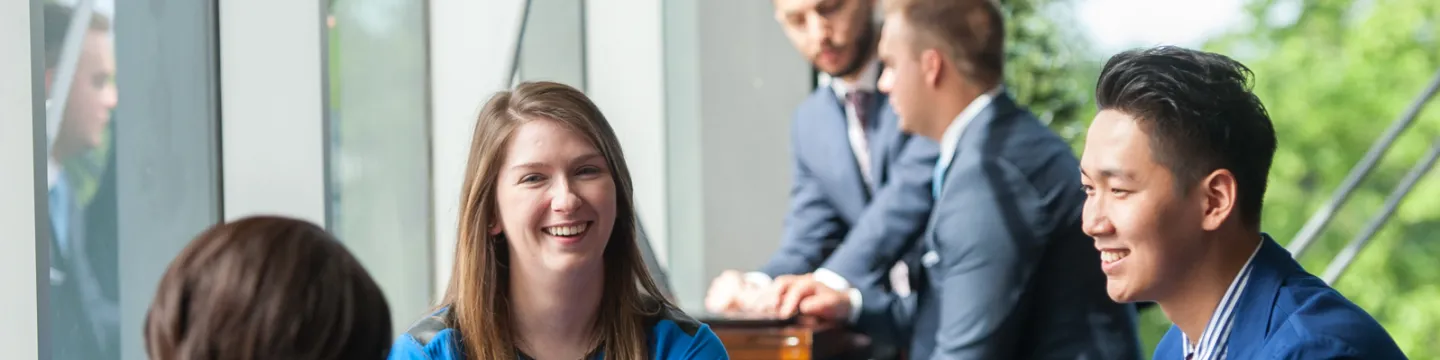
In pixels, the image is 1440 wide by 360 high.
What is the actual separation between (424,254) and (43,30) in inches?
71.8

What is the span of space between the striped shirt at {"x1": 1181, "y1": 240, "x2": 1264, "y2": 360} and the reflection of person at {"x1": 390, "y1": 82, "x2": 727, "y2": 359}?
53 centimetres

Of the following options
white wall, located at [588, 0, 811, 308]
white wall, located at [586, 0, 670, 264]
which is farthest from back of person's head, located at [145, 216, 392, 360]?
white wall, located at [588, 0, 811, 308]

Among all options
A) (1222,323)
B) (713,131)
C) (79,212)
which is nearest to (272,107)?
(79,212)

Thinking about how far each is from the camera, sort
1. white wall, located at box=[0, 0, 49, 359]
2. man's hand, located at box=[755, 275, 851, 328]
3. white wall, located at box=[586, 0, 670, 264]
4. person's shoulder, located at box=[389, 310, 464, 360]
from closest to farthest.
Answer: white wall, located at box=[0, 0, 49, 359] → person's shoulder, located at box=[389, 310, 464, 360] → man's hand, located at box=[755, 275, 851, 328] → white wall, located at box=[586, 0, 670, 264]

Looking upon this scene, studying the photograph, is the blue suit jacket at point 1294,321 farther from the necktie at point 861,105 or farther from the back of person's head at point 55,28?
the necktie at point 861,105

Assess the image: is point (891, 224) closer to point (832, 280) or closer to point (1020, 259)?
point (832, 280)

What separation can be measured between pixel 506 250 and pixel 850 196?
1968 millimetres

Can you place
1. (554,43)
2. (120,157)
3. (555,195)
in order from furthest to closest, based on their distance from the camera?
1. (554,43)
2. (120,157)
3. (555,195)

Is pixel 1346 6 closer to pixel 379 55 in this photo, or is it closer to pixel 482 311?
pixel 379 55

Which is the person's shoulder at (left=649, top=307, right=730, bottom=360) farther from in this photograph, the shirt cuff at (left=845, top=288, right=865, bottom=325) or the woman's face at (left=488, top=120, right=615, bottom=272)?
the shirt cuff at (left=845, top=288, right=865, bottom=325)

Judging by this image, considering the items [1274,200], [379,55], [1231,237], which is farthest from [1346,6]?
[1231,237]

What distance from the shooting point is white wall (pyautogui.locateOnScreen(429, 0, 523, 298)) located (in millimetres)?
3420

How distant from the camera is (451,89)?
3.45 m

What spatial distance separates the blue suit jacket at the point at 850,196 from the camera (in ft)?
10.8
